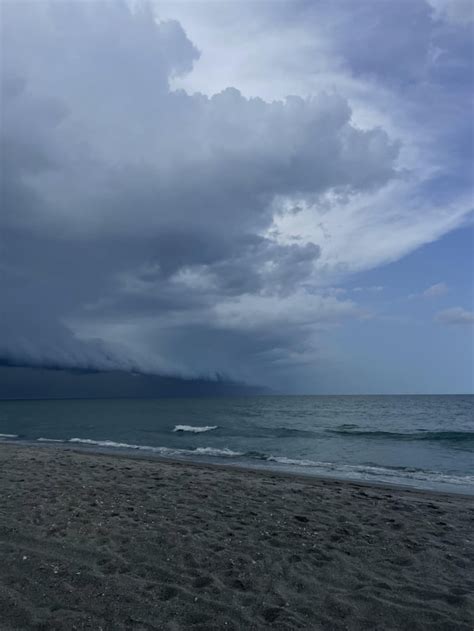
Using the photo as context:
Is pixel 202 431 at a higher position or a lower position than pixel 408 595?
lower

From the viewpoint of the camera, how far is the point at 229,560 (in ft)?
23.1

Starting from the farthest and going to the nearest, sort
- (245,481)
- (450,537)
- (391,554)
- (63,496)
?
(245,481)
(63,496)
(450,537)
(391,554)

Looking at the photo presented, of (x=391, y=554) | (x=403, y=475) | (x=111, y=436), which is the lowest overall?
(x=111, y=436)

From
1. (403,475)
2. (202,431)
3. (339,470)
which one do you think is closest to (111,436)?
(202,431)

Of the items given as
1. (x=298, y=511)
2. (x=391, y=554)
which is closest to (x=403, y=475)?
(x=298, y=511)

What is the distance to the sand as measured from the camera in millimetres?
5324

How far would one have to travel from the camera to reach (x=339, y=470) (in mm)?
20516

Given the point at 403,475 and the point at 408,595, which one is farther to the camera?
the point at 403,475

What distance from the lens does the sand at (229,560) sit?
532 centimetres

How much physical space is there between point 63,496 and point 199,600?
23.7ft

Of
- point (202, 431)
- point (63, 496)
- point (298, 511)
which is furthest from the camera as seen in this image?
point (202, 431)

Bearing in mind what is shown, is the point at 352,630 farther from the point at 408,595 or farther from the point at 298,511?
the point at 298,511

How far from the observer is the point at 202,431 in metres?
44.7

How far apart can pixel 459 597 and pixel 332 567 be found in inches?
73.3
